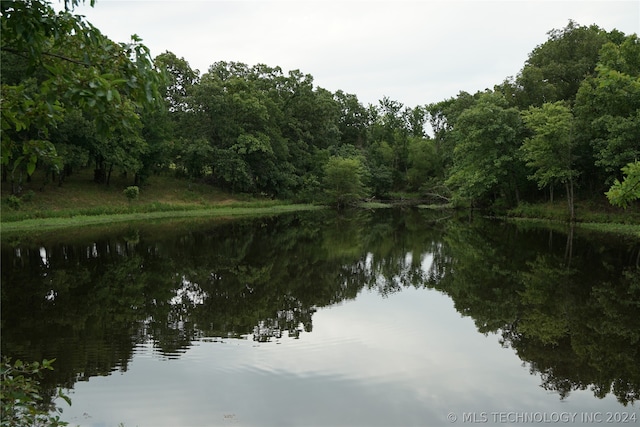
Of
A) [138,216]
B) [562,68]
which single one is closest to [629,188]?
[138,216]

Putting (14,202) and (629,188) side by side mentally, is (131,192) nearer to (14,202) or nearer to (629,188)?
(14,202)

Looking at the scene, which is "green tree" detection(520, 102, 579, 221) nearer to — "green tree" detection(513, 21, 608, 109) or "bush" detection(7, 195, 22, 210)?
"green tree" detection(513, 21, 608, 109)

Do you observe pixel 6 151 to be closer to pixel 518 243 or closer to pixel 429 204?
pixel 518 243

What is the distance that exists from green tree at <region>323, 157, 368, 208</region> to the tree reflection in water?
2665 cm

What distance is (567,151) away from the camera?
1324 inches

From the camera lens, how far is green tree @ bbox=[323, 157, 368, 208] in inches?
2008

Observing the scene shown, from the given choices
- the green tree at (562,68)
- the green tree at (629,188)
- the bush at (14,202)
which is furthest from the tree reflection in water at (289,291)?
the green tree at (562,68)

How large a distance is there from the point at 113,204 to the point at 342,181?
933 inches

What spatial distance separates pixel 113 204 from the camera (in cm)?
3838

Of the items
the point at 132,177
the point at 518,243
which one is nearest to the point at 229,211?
the point at 132,177

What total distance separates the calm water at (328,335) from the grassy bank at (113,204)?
36.9 feet

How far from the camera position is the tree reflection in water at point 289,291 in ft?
27.3

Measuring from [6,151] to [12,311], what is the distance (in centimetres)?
894

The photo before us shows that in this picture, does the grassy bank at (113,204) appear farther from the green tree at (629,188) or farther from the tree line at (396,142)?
the green tree at (629,188)
